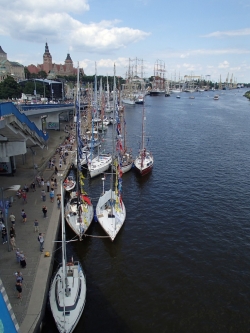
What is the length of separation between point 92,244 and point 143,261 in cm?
517

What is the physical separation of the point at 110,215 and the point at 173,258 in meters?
7.57

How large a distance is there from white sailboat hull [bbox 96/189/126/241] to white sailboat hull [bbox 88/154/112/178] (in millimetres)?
13398

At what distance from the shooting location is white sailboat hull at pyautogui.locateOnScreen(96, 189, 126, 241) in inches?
1093

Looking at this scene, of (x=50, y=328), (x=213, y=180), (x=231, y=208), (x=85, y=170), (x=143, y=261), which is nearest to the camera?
(x=50, y=328)

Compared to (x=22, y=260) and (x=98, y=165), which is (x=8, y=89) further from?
(x=22, y=260)

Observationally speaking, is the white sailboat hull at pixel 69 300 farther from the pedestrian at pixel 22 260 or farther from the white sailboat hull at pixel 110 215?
the white sailboat hull at pixel 110 215

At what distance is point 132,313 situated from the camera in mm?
19156

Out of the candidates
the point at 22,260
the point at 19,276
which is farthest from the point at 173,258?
the point at 19,276

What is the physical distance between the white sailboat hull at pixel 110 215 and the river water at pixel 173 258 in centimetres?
100

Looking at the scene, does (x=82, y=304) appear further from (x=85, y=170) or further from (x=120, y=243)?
(x=85, y=170)

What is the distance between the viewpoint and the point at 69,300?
18188 millimetres

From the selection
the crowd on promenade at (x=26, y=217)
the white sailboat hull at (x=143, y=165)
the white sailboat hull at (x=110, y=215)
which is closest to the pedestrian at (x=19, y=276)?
the crowd on promenade at (x=26, y=217)

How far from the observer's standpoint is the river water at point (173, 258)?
1895 cm

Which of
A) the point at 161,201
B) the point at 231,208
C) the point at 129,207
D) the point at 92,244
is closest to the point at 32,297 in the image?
the point at 92,244
